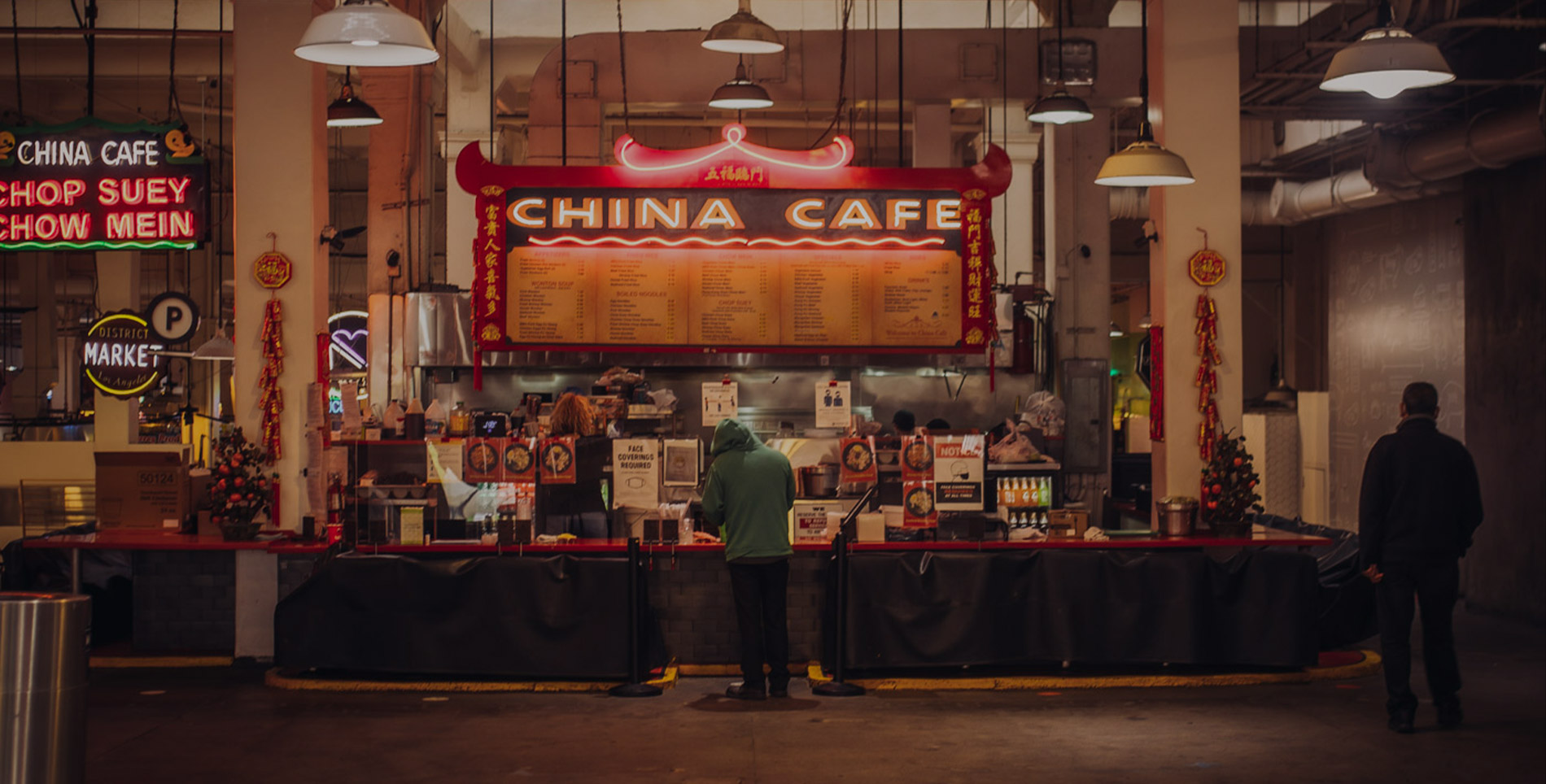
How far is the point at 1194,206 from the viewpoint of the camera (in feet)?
30.2

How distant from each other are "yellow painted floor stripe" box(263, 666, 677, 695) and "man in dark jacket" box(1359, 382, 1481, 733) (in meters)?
4.11

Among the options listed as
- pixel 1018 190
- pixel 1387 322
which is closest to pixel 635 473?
pixel 1018 190

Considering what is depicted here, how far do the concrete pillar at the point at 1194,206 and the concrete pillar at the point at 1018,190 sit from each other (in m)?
6.35

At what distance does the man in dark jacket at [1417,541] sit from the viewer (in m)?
7.18

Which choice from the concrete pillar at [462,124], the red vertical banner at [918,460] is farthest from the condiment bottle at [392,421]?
the concrete pillar at [462,124]

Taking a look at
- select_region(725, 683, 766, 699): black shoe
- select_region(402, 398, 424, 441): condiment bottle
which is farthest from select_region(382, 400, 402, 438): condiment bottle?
select_region(725, 683, 766, 699): black shoe

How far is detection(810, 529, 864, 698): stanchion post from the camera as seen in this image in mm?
8156

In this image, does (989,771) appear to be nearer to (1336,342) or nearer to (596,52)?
(596,52)

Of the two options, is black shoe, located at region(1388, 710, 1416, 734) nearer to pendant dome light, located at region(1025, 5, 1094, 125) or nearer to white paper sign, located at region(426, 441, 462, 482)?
pendant dome light, located at region(1025, 5, 1094, 125)

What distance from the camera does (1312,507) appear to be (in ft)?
55.6

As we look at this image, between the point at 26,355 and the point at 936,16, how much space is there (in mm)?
16282

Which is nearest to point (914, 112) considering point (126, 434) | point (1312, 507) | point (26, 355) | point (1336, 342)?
point (1336, 342)

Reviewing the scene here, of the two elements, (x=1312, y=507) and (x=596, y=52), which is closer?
(x=596, y=52)

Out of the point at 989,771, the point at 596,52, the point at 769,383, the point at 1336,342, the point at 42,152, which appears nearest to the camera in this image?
the point at 989,771
